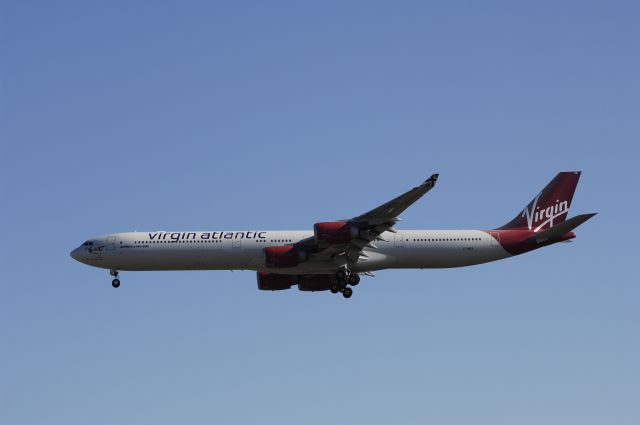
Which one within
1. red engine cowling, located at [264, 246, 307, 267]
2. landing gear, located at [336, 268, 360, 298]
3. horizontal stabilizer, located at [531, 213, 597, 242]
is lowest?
landing gear, located at [336, 268, 360, 298]

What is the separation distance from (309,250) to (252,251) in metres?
3.98

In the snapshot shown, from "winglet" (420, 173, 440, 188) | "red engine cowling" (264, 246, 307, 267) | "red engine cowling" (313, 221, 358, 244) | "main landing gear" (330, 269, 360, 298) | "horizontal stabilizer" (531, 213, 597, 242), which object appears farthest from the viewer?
"main landing gear" (330, 269, 360, 298)

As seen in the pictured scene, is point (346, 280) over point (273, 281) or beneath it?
beneath

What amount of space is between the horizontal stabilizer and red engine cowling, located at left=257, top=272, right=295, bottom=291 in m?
18.0

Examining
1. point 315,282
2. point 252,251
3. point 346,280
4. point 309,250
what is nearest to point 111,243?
point 252,251

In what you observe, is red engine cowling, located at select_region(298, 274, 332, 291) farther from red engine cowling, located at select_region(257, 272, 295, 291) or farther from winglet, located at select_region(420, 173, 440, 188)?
winglet, located at select_region(420, 173, 440, 188)

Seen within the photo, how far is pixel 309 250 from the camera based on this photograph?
7275 centimetres

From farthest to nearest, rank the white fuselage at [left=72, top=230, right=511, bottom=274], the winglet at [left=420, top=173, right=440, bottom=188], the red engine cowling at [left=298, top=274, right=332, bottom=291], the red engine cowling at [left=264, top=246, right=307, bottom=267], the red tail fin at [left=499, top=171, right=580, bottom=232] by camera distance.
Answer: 1. the red tail fin at [left=499, top=171, right=580, bottom=232]
2. the red engine cowling at [left=298, top=274, right=332, bottom=291]
3. the white fuselage at [left=72, top=230, right=511, bottom=274]
4. the red engine cowling at [left=264, top=246, right=307, bottom=267]
5. the winglet at [left=420, top=173, right=440, bottom=188]

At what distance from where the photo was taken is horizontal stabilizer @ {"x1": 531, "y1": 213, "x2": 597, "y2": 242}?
7155cm

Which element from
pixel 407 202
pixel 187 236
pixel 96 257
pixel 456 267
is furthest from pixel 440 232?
pixel 96 257

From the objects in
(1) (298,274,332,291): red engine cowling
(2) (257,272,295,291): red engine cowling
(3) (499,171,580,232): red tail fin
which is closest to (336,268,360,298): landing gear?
(1) (298,274,332,291): red engine cowling

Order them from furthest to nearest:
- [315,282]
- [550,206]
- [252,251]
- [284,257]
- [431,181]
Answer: [550,206], [315,282], [252,251], [284,257], [431,181]

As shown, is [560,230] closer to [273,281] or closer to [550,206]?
[550,206]

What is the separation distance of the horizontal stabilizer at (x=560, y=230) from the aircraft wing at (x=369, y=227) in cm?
1101
